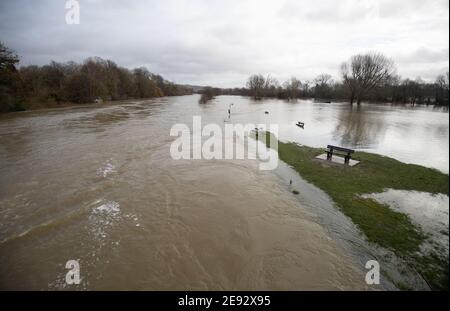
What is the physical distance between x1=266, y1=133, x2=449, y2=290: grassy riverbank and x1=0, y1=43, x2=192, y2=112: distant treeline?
1537 inches

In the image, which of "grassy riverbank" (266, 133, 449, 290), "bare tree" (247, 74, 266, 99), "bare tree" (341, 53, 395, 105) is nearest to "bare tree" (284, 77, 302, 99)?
"bare tree" (247, 74, 266, 99)

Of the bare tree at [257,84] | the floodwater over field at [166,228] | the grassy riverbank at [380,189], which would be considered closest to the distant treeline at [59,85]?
the floodwater over field at [166,228]

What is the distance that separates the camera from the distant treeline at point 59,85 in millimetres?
30234

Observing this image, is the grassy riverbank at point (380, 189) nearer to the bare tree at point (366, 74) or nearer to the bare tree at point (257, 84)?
the bare tree at point (366, 74)

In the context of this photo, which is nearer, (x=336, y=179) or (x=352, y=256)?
(x=352, y=256)

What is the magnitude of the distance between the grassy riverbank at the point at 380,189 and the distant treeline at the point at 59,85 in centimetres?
3904

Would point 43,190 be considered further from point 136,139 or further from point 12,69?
point 12,69

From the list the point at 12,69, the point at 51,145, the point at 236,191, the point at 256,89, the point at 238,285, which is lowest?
Result: the point at 238,285

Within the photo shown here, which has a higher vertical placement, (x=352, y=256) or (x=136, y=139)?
(x=136, y=139)

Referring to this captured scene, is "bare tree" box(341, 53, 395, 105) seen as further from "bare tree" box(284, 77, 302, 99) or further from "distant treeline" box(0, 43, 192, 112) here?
"distant treeline" box(0, 43, 192, 112)

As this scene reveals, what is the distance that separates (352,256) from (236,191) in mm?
4232

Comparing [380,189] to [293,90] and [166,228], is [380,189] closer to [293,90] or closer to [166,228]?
[166,228]
